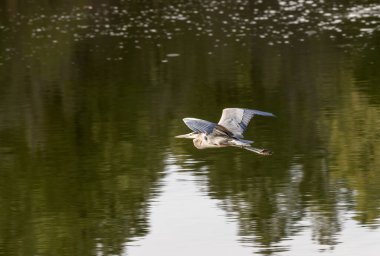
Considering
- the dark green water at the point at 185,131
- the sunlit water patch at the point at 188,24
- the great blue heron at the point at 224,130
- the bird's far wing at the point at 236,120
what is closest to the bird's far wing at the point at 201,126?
the great blue heron at the point at 224,130

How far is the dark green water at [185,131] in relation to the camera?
2925 cm

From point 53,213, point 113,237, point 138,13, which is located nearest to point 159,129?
point 53,213

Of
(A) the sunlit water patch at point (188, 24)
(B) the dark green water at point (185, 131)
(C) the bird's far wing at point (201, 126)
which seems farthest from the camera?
(A) the sunlit water patch at point (188, 24)

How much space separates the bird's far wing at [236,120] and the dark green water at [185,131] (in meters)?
7.68

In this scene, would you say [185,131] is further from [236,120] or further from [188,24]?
[188,24]

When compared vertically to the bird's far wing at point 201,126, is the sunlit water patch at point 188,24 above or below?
above

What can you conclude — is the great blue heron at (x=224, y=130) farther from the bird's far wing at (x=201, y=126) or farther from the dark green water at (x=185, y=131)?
the dark green water at (x=185, y=131)

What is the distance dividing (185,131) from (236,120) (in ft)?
64.9

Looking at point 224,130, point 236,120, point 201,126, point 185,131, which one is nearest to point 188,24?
point 185,131

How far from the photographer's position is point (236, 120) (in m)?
19.6

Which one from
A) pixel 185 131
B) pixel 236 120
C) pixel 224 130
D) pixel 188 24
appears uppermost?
pixel 188 24

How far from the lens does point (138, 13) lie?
67375 millimetres

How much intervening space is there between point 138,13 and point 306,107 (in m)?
26.2

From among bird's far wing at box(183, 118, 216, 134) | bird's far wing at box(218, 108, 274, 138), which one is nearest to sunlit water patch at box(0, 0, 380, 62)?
bird's far wing at box(218, 108, 274, 138)
